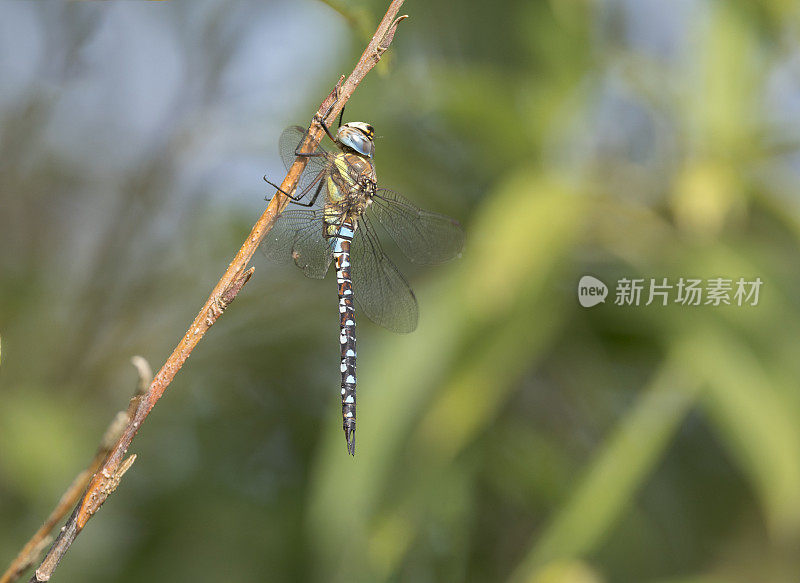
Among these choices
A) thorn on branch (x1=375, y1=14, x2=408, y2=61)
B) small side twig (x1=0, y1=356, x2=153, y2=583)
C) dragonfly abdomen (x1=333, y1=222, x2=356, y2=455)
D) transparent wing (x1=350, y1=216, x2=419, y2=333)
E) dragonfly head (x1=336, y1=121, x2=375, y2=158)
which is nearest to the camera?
small side twig (x1=0, y1=356, x2=153, y2=583)

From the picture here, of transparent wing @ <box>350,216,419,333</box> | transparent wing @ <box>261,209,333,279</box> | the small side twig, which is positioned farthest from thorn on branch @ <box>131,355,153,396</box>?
transparent wing @ <box>350,216,419,333</box>

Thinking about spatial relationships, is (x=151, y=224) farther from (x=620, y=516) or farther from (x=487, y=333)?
(x=620, y=516)

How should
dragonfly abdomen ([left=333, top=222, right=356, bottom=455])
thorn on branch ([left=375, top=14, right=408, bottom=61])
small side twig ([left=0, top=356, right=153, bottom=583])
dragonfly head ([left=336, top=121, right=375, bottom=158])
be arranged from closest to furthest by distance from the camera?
1. small side twig ([left=0, top=356, right=153, bottom=583])
2. thorn on branch ([left=375, top=14, right=408, bottom=61])
3. dragonfly abdomen ([left=333, top=222, right=356, bottom=455])
4. dragonfly head ([left=336, top=121, right=375, bottom=158])

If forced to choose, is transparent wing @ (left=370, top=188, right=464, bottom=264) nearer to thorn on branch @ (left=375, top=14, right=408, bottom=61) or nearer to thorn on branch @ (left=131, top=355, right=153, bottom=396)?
thorn on branch @ (left=375, top=14, right=408, bottom=61)

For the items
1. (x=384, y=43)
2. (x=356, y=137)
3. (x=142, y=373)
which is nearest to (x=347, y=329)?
(x=356, y=137)

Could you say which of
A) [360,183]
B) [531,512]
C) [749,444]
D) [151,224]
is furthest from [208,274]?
[749,444]
